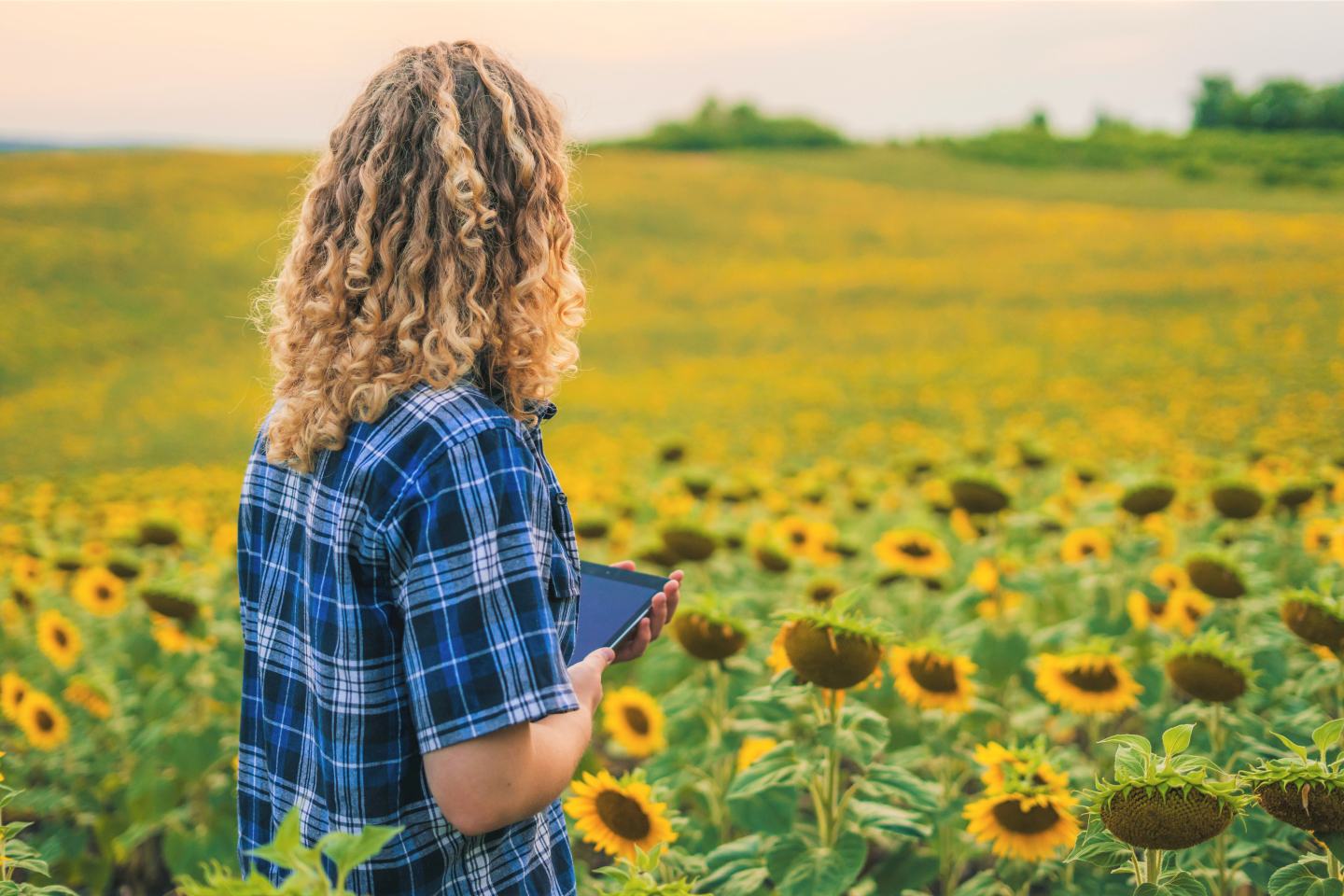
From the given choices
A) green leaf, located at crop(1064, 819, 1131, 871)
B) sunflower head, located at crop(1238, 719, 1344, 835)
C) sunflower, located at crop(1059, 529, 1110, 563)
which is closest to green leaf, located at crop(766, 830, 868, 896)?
green leaf, located at crop(1064, 819, 1131, 871)

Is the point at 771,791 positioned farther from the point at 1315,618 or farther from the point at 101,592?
the point at 101,592

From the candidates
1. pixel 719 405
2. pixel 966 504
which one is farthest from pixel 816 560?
pixel 719 405

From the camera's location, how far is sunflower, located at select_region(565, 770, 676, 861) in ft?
5.89

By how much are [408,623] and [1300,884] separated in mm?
1261

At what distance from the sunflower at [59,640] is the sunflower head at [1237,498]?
3.29 m

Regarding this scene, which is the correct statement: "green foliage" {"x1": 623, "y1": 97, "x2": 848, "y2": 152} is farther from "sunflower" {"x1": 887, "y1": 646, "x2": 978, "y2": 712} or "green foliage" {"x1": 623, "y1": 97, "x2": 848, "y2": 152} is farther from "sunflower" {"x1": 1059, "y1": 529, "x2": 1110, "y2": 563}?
"sunflower" {"x1": 887, "y1": 646, "x2": 978, "y2": 712}

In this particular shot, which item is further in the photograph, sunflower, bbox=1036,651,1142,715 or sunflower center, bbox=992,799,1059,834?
sunflower, bbox=1036,651,1142,715

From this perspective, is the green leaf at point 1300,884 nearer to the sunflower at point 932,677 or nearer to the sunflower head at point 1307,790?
the sunflower head at point 1307,790

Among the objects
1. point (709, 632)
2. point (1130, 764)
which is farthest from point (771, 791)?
point (1130, 764)

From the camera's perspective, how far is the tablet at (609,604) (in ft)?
4.95

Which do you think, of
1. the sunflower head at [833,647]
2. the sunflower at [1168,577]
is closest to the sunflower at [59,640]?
the sunflower head at [833,647]

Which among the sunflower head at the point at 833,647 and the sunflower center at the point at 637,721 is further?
the sunflower center at the point at 637,721

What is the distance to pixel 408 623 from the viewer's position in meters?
1.13

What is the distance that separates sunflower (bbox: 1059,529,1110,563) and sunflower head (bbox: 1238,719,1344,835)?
81.8 inches
